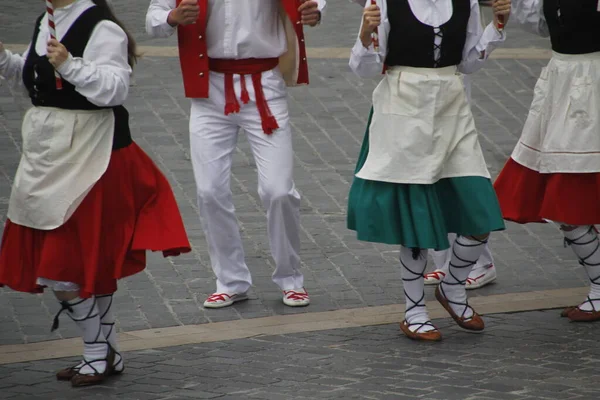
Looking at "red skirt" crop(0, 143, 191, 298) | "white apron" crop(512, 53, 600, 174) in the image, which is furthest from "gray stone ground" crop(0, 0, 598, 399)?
"white apron" crop(512, 53, 600, 174)

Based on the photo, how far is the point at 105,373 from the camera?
600 centimetres

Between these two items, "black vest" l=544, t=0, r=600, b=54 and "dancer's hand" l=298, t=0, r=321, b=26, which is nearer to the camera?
"black vest" l=544, t=0, r=600, b=54

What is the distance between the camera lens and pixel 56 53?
18.2 feet

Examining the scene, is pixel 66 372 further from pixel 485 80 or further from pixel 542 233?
pixel 485 80

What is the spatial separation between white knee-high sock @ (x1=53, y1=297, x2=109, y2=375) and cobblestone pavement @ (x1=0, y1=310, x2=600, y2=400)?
103 mm

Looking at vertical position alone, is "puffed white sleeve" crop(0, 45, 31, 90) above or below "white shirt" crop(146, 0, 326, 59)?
above

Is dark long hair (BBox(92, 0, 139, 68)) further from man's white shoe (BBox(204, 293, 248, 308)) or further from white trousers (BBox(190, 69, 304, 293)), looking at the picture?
man's white shoe (BBox(204, 293, 248, 308))

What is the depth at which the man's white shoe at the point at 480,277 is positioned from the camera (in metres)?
7.52

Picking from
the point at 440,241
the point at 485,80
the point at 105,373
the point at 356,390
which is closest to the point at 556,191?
the point at 440,241

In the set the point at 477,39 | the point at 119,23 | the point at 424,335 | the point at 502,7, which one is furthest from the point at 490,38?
the point at 119,23

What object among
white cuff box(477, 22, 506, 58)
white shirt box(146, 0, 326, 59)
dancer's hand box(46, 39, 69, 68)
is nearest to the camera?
dancer's hand box(46, 39, 69, 68)

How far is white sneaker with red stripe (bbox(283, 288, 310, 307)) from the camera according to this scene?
7.17 metres

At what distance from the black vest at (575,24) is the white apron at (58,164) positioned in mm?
2435

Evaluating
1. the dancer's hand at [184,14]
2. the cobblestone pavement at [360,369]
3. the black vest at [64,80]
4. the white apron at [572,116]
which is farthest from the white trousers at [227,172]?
the white apron at [572,116]
